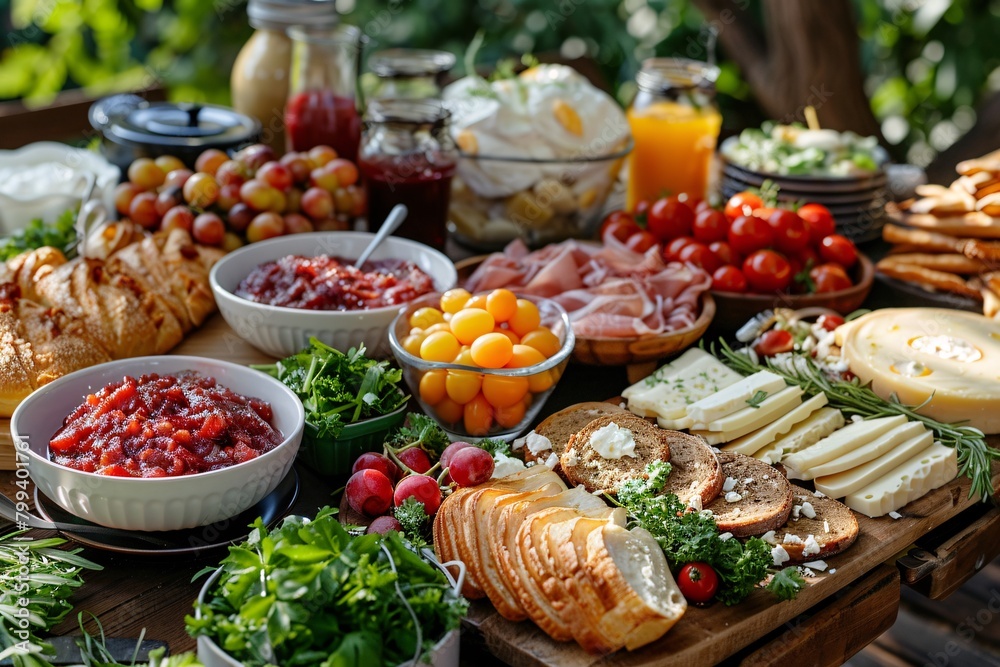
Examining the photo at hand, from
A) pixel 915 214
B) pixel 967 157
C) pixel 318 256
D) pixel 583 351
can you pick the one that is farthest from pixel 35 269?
pixel 967 157

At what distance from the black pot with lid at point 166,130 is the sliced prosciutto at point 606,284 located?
40.1 inches

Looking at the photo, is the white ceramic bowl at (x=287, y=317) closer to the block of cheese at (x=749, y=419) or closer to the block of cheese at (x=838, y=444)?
the block of cheese at (x=749, y=419)

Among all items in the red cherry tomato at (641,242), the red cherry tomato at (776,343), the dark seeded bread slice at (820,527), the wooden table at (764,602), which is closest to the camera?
the wooden table at (764,602)

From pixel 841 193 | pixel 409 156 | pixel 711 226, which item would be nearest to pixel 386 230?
pixel 409 156

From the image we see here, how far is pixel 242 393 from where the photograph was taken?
1.99 metres

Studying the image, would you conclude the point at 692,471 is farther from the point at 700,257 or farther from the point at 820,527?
the point at 700,257

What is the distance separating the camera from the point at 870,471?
2.01 metres

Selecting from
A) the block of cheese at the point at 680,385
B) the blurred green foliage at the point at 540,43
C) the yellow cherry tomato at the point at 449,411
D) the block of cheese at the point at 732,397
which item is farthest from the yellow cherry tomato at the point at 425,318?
the blurred green foliage at the point at 540,43

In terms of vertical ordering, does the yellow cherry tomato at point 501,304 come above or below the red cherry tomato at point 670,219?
above

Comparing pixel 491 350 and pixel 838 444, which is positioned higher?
pixel 491 350

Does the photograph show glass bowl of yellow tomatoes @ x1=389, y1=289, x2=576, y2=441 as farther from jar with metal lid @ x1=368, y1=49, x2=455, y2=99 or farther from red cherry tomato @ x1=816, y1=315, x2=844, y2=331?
jar with metal lid @ x1=368, y1=49, x2=455, y2=99

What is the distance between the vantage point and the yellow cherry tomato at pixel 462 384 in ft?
6.59

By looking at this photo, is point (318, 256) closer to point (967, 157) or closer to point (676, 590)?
point (676, 590)

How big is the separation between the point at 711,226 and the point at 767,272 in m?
0.27
